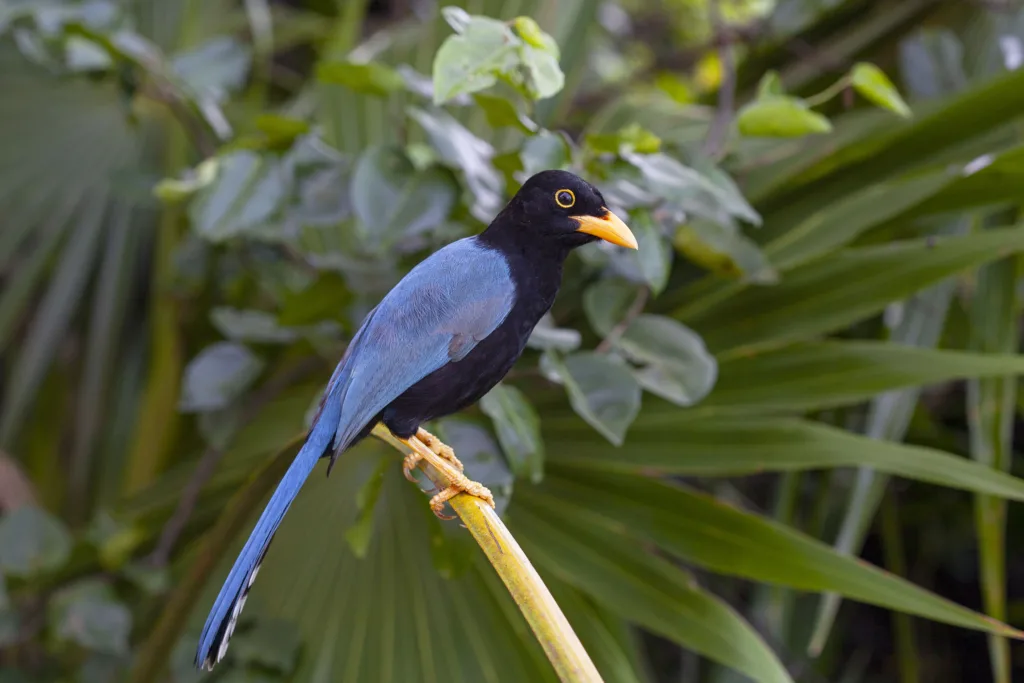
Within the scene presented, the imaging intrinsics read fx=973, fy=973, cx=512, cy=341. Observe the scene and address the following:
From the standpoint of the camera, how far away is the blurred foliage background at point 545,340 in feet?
4.89

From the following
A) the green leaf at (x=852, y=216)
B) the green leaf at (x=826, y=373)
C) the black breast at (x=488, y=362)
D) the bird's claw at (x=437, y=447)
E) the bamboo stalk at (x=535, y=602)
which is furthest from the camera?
the green leaf at (x=852, y=216)

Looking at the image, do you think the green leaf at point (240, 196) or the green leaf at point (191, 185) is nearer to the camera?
the green leaf at point (240, 196)

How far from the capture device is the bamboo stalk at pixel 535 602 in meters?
0.83

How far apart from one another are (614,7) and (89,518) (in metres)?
2.93

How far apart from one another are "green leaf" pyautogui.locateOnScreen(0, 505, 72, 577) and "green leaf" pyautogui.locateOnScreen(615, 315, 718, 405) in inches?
51.2

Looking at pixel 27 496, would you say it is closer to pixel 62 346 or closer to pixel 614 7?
pixel 62 346

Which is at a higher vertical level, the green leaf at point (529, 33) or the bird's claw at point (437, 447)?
the green leaf at point (529, 33)

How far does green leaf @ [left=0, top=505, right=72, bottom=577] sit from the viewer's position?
2025 mm

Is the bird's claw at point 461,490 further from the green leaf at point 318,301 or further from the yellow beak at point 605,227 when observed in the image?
the green leaf at point 318,301

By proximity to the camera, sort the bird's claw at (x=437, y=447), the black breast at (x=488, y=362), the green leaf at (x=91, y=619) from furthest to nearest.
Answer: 1. the green leaf at (x=91, y=619)
2. the bird's claw at (x=437, y=447)
3. the black breast at (x=488, y=362)

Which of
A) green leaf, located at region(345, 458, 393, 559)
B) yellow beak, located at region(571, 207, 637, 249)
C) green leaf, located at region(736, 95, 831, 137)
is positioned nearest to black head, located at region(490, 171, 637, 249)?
yellow beak, located at region(571, 207, 637, 249)

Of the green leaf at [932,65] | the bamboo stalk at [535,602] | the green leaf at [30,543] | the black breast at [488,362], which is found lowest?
the green leaf at [30,543]

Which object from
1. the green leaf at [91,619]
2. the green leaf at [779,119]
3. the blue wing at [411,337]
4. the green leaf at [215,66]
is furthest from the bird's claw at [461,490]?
the green leaf at [215,66]

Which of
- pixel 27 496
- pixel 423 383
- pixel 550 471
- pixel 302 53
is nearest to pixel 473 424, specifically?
pixel 550 471
